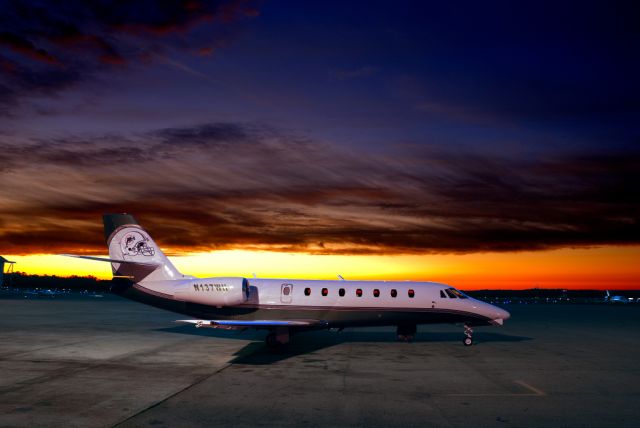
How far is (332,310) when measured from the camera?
752 inches

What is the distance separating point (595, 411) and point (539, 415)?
127cm

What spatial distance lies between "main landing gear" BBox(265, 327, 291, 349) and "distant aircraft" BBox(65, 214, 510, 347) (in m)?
1.07

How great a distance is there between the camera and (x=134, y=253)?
65.7 ft

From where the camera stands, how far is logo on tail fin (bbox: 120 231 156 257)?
2005cm

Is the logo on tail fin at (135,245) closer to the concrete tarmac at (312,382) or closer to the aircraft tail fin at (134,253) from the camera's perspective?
the aircraft tail fin at (134,253)

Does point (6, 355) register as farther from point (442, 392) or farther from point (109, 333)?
point (442, 392)

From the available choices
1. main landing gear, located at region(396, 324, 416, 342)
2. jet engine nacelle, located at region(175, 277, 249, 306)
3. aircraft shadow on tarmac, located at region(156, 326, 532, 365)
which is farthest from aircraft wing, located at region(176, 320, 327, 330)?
main landing gear, located at region(396, 324, 416, 342)

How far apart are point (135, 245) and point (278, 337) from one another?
6.79 meters

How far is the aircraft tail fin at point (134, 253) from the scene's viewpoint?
19.9 metres

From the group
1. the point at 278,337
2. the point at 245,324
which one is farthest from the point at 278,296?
the point at 245,324

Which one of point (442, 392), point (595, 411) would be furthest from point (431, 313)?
point (595, 411)

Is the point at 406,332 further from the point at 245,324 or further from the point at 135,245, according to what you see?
the point at 135,245

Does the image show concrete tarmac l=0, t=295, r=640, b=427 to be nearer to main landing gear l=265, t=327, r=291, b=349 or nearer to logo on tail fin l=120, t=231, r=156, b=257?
main landing gear l=265, t=327, r=291, b=349

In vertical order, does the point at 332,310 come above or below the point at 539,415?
above
